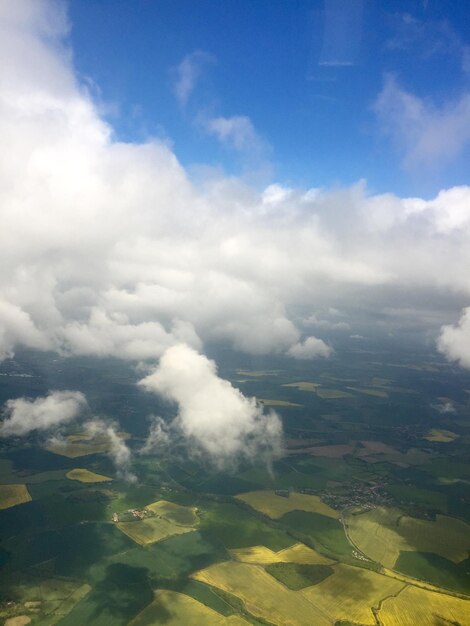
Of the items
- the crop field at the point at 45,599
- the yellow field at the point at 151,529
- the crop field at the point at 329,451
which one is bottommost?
the yellow field at the point at 151,529

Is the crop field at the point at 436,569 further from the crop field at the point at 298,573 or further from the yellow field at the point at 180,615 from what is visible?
the yellow field at the point at 180,615

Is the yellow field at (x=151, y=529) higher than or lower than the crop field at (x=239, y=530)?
higher

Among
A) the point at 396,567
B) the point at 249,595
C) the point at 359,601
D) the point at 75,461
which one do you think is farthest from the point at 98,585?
the point at 75,461

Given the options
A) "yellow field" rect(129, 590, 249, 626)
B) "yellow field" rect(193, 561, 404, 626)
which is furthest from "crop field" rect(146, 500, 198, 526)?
"yellow field" rect(129, 590, 249, 626)

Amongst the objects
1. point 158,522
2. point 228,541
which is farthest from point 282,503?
point 158,522

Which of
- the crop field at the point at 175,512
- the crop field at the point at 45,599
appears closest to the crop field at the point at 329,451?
the crop field at the point at 175,512

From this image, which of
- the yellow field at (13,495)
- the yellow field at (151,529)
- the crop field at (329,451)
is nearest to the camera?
the yellow field at (151,529)
